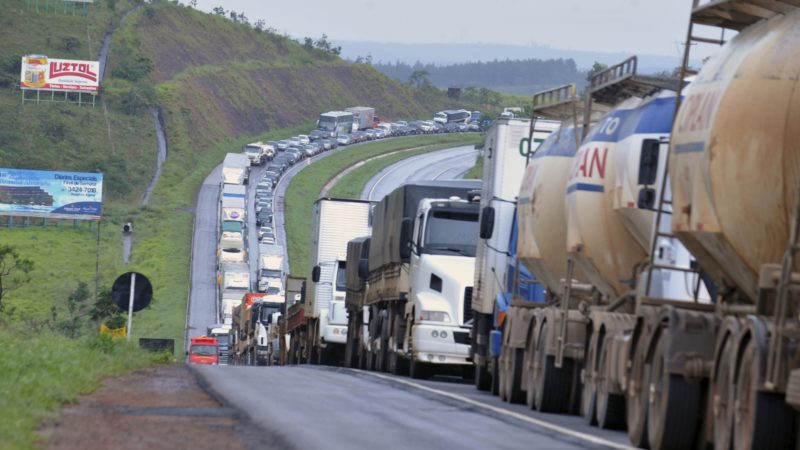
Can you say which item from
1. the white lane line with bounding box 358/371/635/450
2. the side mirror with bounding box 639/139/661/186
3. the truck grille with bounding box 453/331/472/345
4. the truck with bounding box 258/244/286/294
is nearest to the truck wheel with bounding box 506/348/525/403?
the white lane line with bounding box 358/371/635/450

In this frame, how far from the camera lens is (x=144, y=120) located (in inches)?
6073

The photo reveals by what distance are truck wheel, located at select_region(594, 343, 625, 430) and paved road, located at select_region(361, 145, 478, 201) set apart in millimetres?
110688

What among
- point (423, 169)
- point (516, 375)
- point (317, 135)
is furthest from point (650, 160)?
point (317, 135)

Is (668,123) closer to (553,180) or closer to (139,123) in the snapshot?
(553,180)

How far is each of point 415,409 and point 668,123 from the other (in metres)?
4.30

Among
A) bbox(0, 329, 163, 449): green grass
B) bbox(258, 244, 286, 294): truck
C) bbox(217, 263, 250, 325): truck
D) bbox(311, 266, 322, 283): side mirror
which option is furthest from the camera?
bbox(258, 244, 286, 294): truck

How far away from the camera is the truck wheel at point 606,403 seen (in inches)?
655

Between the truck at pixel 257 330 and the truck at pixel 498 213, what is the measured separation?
28188mm

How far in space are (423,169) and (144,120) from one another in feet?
87.2

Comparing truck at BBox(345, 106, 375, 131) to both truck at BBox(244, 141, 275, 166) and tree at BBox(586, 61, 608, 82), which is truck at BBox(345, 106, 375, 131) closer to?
truck at BBox(244, 141, 275, 166)

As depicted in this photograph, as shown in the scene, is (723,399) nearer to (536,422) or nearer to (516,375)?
(536,422)

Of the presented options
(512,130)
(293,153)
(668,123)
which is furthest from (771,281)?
(293,153)

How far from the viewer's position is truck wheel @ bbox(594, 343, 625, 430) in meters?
16.6

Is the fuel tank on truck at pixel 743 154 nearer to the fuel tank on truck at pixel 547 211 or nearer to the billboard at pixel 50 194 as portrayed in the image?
the fuel tank on truck at pixel 547 211
